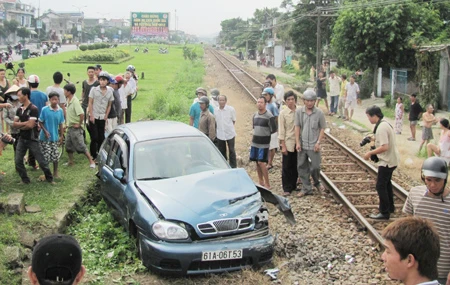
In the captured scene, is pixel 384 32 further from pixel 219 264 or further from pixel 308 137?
pixel 219 264

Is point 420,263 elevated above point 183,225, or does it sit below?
above

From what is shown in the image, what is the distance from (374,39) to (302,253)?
815 inches

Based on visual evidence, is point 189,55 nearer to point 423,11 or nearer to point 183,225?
point 423,11

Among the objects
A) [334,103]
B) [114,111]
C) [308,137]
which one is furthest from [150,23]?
[308,137]

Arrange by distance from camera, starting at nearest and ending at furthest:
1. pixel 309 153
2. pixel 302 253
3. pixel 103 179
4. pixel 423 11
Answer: pixel 302 253 < pixel 103 179 < pixel 309 153 < pixel 423 11

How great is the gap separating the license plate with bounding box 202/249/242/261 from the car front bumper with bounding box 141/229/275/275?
0.11ft

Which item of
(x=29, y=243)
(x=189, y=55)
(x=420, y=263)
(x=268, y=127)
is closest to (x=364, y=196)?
(x=268, y=127)

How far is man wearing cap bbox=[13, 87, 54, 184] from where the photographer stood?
8969 millimetres

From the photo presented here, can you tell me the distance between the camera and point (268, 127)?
9688 millimetres

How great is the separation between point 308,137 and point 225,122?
168 centimetres

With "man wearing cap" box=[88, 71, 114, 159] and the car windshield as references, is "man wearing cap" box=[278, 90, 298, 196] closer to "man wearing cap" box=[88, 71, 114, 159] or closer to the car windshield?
the car windshield

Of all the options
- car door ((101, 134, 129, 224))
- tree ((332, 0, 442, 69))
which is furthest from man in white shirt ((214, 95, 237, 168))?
tree ((332, 0, 442, 69))

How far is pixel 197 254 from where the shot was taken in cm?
591

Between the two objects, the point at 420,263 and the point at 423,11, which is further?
the point at 423,11
